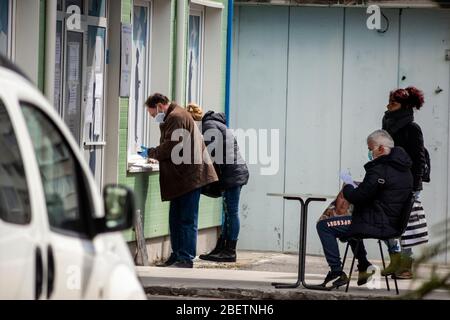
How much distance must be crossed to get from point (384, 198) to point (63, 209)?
6.39 m

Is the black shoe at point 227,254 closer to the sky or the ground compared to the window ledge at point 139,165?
closer to the ground

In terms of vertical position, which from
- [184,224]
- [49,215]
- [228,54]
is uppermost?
[228,54]

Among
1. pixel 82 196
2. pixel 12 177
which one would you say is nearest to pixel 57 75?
pixel 82 196

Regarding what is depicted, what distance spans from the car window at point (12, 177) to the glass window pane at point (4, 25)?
6.70 m

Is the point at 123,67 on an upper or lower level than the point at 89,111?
upper

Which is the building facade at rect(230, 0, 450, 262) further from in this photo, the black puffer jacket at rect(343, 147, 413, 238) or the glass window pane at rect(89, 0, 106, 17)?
the black puffer jacket at rect(343, 147, 413, 238)

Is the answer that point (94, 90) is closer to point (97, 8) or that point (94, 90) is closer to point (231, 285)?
point (97, 8)

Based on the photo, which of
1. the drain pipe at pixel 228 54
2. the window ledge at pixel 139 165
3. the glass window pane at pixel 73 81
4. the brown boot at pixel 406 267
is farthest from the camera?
the drain pipe at pixel 228 54

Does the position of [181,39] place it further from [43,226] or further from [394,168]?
[43,226]

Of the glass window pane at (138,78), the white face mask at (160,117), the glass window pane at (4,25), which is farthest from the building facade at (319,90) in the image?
the glass window pane at (4,25)

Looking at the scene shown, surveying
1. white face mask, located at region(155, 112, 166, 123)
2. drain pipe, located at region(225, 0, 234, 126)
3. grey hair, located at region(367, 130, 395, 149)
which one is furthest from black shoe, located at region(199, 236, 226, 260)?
grey hair, located at region(367, 130, 395, 149)

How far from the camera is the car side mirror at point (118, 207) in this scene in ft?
16.4

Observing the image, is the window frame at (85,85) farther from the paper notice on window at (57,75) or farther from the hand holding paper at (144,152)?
the hand holding paper at (144,152)

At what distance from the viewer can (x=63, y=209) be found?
200 inches
